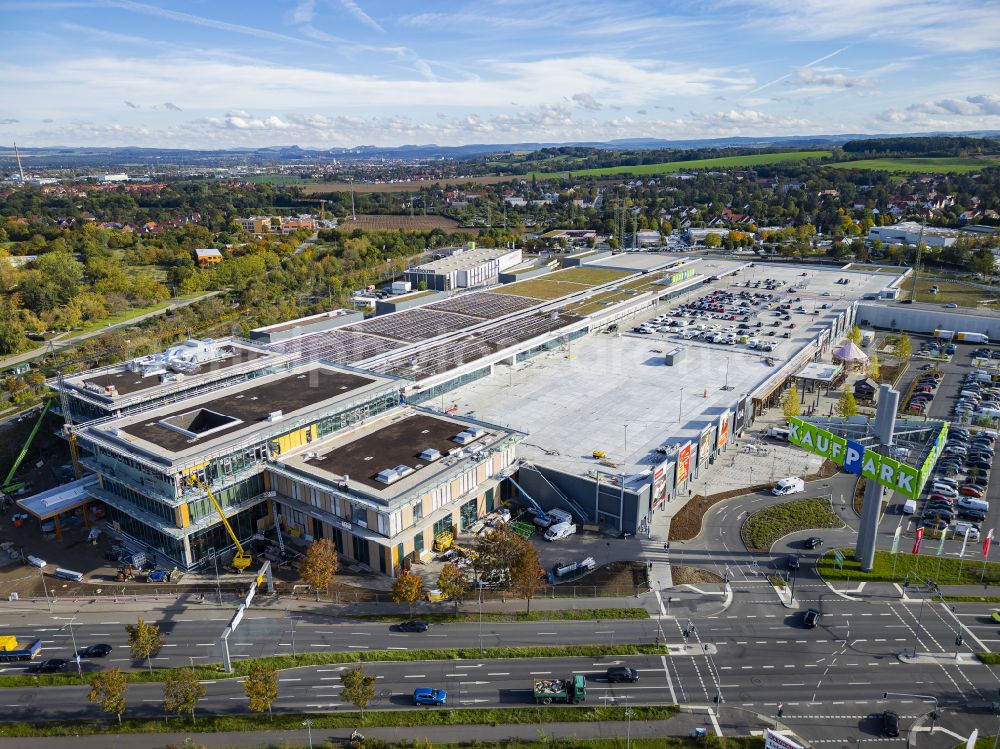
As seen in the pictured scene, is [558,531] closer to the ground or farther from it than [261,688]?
closer to the ground

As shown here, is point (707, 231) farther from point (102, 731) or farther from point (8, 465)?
point (102, 731)

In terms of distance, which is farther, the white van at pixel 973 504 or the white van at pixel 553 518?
the white van at pixel 973 504

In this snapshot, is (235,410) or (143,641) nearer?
(143,641)

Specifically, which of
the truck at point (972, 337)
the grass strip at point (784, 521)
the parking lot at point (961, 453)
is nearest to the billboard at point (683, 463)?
the grass strip at point (784, 521)

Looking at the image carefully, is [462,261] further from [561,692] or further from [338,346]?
[561,692]

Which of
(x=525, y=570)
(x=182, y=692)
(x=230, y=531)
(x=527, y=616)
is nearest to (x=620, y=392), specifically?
(x=525, y=570)

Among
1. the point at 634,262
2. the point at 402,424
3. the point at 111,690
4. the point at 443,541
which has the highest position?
the point at 634,262

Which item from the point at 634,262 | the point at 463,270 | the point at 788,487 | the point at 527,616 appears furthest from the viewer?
the point at 634,262

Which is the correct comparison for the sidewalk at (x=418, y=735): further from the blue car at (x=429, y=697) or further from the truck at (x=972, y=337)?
the truck at (x=972, y=337)
